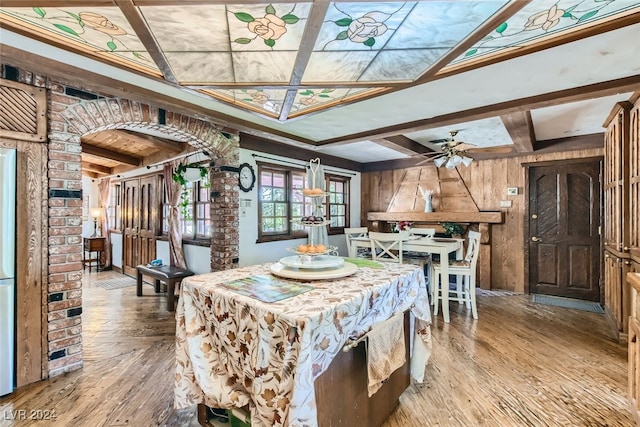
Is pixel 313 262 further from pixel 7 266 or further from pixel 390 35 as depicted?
pixel 7 266

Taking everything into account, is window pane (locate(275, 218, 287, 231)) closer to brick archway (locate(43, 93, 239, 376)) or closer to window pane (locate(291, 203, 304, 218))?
window pane (locate(291, 203, 304, 218))

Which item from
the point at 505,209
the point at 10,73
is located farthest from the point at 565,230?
the point at 10,73

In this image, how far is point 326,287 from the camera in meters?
1.65

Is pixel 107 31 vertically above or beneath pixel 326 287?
above

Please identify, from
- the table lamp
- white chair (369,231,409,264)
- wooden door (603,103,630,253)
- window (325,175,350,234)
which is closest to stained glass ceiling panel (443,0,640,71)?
wooden door (603,103,630,253)

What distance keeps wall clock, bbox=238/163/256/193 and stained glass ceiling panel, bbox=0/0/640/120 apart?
1676 mm

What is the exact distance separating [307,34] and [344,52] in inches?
13.0

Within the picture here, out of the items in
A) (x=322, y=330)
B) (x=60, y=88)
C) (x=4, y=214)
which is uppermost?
(x=60, y=88)

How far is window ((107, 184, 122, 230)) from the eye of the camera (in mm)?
6852

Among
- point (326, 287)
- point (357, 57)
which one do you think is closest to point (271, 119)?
point (357, 57)

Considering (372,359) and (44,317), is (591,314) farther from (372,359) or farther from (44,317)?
(44,317)

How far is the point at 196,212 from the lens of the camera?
4898 mm

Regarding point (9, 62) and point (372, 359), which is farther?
point (9, 62)

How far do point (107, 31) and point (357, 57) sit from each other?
4.98 feet
